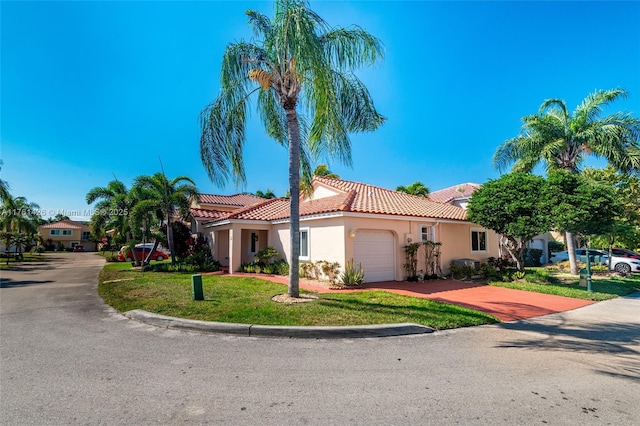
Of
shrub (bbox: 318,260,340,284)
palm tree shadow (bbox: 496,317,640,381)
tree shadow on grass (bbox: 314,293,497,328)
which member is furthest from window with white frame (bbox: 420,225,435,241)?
palm tree shadow (bbox: 496,317,640,381)

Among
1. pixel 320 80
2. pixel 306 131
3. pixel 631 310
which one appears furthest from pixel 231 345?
pixel 631 310

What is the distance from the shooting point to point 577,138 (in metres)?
16.0

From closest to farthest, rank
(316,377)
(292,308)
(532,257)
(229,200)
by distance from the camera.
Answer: (316,377) < (292,308) < (532,257) < (229,200)

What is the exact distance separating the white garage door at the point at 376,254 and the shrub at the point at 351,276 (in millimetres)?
614

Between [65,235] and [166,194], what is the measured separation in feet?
194

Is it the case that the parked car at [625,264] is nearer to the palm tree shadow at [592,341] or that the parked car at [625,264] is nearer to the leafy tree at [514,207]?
the leafy tree at [514,207]

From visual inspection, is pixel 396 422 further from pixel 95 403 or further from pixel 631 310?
pixel 631 310

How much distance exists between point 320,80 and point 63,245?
74845 mm

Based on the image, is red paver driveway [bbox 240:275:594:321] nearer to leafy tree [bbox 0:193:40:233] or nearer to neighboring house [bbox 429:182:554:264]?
neighboring house [bbox 429:182:554:264]

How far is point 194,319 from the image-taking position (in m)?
6.89

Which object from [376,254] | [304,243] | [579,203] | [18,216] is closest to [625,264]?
[579,203]

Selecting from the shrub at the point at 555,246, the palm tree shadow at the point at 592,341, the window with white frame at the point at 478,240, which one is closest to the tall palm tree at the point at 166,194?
the window with white frame at the point at 478,240

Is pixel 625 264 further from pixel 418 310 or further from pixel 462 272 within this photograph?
pixel 418 310

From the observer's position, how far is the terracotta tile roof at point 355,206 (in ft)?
45.5
